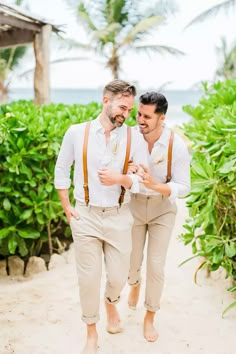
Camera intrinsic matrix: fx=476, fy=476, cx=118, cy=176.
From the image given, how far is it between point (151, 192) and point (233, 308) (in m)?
1.36

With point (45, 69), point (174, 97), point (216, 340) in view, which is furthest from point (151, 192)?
point (174, 97)

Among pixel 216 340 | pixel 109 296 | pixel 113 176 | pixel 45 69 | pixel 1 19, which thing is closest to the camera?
pixel 113 176

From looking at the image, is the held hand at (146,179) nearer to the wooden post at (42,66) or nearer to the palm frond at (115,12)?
the wooden post at (42,66)

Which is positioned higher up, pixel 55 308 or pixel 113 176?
pixel 113 176

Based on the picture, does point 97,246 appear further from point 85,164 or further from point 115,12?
point 115,12

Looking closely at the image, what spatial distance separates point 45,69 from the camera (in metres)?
8.59

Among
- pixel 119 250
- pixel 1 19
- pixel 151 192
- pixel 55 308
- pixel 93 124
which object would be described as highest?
pixel 1 19

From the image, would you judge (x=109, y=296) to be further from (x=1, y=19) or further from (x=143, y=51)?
(x=143, y=51)

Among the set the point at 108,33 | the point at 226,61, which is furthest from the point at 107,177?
the point at 226,61

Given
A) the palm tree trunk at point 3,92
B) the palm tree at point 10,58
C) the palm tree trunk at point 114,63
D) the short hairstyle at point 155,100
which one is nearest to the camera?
the short hairstyle at point 155,100

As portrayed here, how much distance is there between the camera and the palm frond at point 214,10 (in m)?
20.3

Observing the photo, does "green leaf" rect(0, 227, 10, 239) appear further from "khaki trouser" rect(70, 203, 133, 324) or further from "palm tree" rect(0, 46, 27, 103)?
"palm tree" rect(0, 46, 27, 103)

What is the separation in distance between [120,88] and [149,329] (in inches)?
64.2

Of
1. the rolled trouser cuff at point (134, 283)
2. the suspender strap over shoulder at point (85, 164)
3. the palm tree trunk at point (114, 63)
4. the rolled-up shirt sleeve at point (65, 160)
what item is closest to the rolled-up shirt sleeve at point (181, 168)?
the suspender strap over shoulder at point (85, 164)
